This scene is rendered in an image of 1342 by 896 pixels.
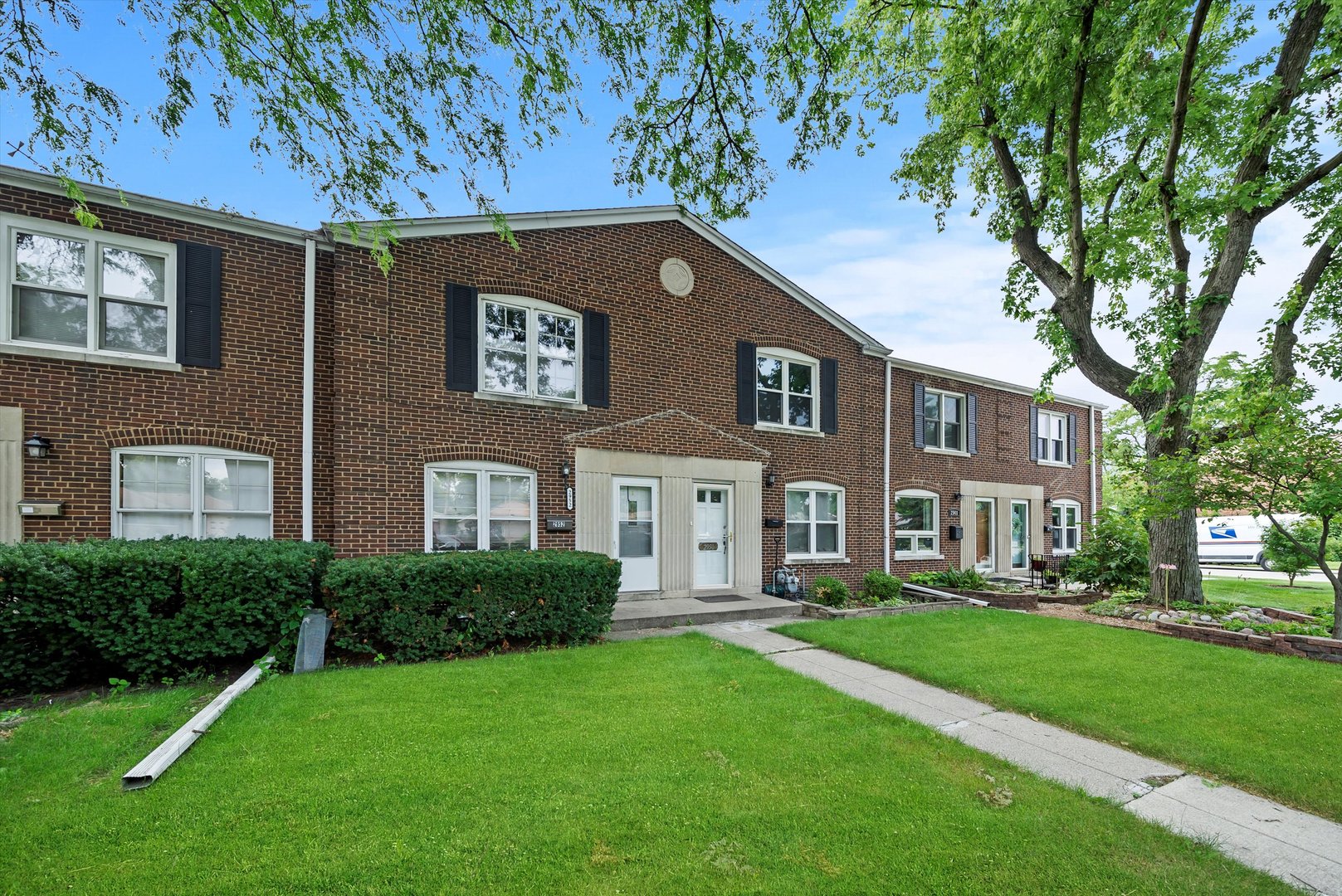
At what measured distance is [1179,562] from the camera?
1074 cm

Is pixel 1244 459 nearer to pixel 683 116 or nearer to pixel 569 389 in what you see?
pixel 683 116

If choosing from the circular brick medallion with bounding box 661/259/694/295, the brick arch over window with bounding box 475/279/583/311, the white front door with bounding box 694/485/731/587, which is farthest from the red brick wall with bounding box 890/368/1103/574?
the brick arch over window with bounding box 475/279/583/311

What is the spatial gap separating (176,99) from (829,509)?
11780 millimetres

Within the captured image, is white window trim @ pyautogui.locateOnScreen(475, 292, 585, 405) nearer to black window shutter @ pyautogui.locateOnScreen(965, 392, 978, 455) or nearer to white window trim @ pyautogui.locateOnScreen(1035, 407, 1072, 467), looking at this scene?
black window shutter @ pyautogui.locateOnScreen(965, 392, 978, 455)

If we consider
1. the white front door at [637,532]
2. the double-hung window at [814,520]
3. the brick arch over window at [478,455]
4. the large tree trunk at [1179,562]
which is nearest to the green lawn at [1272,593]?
the large tree trunk at [1179,562]

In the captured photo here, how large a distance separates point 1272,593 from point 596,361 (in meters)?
18.1

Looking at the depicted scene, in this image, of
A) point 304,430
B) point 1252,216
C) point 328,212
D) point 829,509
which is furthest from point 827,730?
point 1252,216

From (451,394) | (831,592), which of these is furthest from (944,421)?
(451,394)

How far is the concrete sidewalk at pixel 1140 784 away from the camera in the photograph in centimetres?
315

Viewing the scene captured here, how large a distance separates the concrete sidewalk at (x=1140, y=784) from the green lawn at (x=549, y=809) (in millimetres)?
264

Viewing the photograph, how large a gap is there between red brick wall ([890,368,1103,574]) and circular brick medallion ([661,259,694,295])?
19.6 ft

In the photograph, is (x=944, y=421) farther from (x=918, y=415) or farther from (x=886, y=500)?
(x=886, y=500)

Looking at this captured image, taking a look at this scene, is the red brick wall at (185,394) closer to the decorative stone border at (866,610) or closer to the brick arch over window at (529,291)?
the brick arch over window at (529,291)

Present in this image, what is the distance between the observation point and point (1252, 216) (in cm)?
967
